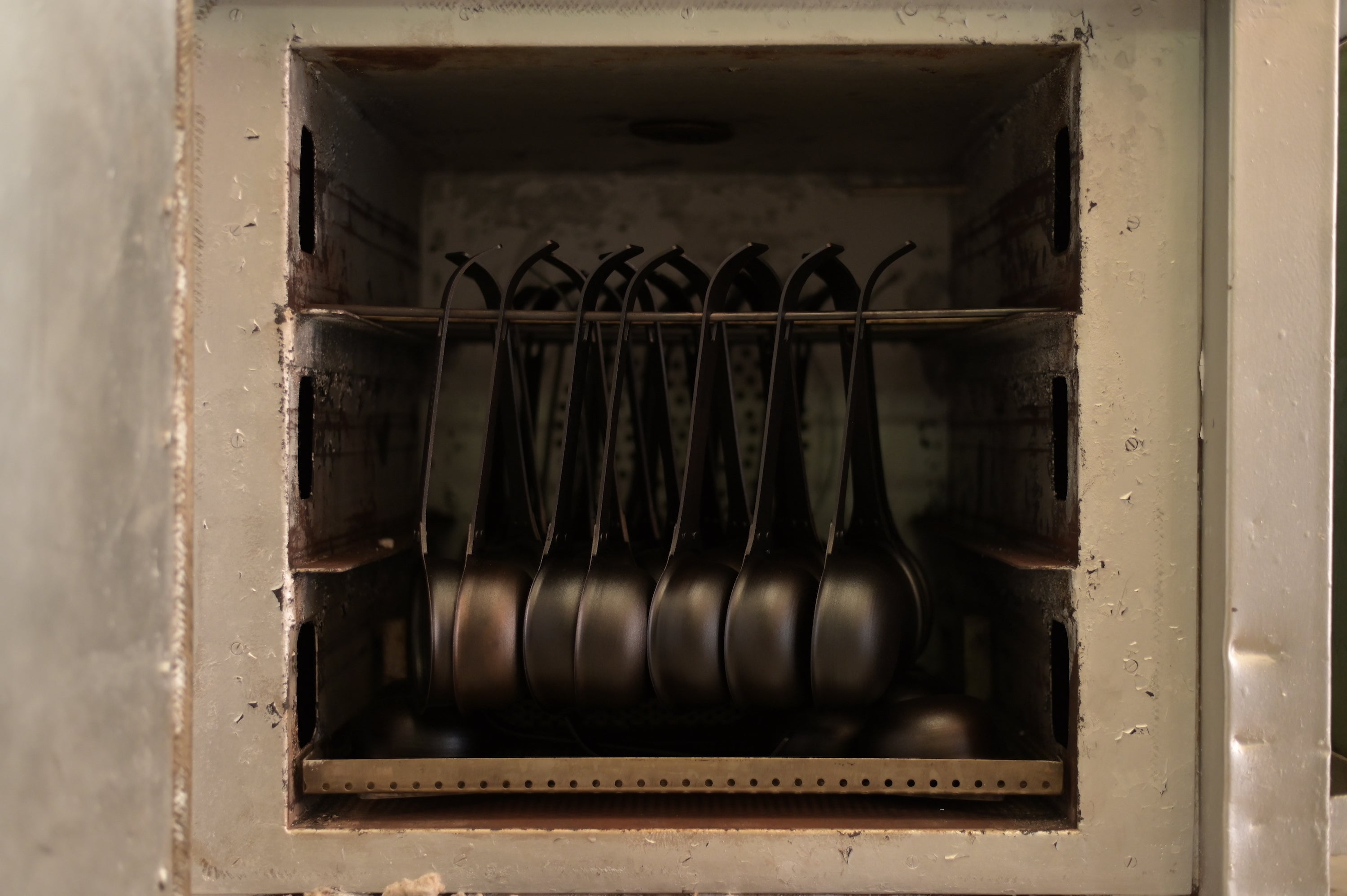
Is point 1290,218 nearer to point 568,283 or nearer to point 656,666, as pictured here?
point 656,666

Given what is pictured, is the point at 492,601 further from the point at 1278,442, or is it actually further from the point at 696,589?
the point at 1278,442

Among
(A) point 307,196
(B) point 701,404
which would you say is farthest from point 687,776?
(A) point 307,196

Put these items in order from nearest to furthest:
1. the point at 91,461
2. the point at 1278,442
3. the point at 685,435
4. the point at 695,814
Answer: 1. the point at 91,461
2. the point at 1278,442
3. the point at 695,814
4. the point at 685,435

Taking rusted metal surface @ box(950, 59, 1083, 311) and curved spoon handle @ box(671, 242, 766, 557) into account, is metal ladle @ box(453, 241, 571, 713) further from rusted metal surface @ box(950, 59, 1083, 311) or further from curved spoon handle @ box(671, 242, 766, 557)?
rusted metal surface @ box(950, 59, 1083, 311)

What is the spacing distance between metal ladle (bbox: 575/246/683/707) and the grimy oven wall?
0.43ft

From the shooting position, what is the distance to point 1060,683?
37.3 inches

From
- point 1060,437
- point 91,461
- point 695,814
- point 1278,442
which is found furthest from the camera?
point 1060,437

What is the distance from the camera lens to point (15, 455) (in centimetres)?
69

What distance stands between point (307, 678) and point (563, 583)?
27 cm

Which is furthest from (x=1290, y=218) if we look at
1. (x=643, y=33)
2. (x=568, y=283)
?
(x=568, y=283)

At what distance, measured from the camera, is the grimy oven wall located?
2.67ft

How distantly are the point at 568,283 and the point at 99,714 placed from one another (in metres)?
0.77

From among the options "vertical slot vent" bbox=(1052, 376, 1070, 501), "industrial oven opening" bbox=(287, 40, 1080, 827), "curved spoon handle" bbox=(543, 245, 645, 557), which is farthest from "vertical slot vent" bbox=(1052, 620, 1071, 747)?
"curved spoon handle" bbox=(543, 245, 645, 557)

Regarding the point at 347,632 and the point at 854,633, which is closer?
the point at 854,633
